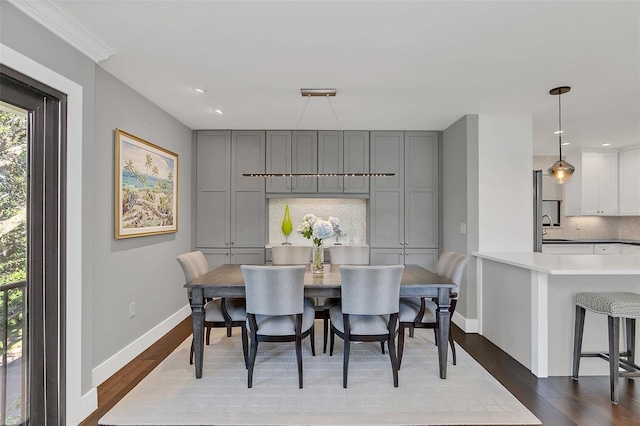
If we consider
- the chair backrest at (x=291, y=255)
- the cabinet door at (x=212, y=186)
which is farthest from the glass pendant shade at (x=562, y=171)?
the cabinet door at (x=212, y=186)

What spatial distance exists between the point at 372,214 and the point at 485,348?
2.05 m

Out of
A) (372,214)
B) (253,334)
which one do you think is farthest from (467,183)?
(253,334)

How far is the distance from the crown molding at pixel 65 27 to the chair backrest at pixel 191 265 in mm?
1602

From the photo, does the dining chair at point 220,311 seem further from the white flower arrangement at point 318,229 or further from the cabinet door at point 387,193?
the cabinet door at point 387,193

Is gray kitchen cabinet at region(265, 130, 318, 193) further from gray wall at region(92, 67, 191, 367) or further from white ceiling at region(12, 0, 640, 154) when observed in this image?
gray wall at region(92, 67, 191, 367)

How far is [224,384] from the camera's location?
8.53ft

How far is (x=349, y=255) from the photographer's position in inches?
151

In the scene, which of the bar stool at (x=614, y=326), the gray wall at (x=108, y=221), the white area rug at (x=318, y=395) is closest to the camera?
the gray wall at (x=108, y=221)

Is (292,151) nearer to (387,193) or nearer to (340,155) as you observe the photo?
(340,155)

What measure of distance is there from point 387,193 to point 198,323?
2.95m

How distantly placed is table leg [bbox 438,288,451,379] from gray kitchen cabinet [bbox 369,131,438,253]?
1.93 metres

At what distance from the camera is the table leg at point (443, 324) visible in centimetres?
267

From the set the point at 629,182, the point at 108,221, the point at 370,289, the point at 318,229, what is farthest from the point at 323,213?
the point at 629,182

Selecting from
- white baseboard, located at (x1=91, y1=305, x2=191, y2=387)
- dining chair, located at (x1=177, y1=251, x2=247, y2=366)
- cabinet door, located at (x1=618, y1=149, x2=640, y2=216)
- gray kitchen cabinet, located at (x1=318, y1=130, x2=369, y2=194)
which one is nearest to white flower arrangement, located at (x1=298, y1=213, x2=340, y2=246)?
dining chair, located at (x1=177, y1=251, x2=247, y2=366)
